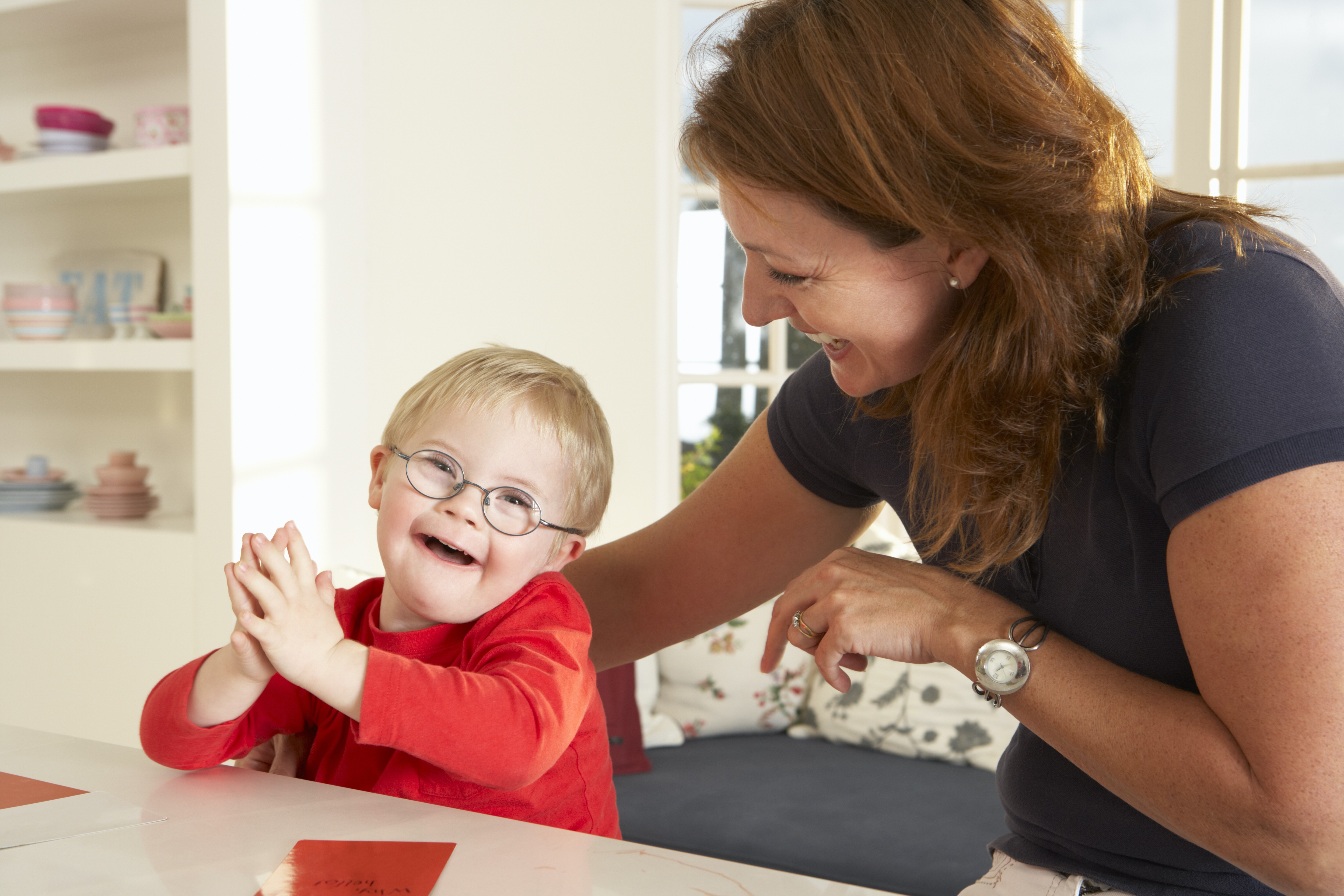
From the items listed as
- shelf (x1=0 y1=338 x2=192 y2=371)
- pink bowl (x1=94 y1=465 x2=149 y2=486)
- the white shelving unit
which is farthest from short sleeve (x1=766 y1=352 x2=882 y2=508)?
pink bowl (x1=94 y1=465 x2=149 y2=486)

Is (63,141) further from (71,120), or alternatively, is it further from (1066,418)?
(1066,418)

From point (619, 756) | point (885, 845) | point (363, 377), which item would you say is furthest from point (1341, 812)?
point (363, 377)

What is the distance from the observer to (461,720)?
88 centimetres

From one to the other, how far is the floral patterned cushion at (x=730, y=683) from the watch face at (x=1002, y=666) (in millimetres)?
2077

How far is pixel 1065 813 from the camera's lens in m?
1.01

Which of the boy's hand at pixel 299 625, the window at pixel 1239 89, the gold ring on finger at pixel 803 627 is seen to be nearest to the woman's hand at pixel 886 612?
the gold ring on finger at pixel 803 627

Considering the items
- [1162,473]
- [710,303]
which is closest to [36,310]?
[710,303]

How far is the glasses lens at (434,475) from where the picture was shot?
1.04 m

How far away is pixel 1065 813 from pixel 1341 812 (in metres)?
0.27

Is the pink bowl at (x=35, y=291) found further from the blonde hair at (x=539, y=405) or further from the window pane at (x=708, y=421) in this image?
the blonde hair at (x=539, y=405)

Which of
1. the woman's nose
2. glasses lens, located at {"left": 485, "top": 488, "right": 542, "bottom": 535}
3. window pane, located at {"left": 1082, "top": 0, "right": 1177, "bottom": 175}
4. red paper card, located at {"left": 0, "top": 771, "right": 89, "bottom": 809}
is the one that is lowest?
red paper card, located at {"left": 0, "top": 771, "right": 89, "bottom": 809}

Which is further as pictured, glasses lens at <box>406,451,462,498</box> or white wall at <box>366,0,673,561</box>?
white wall at <box>366,0,673,561</box>

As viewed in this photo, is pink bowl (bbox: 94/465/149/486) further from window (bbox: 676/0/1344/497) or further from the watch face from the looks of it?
the watch face

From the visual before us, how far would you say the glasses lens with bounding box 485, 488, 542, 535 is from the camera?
3.41ft
